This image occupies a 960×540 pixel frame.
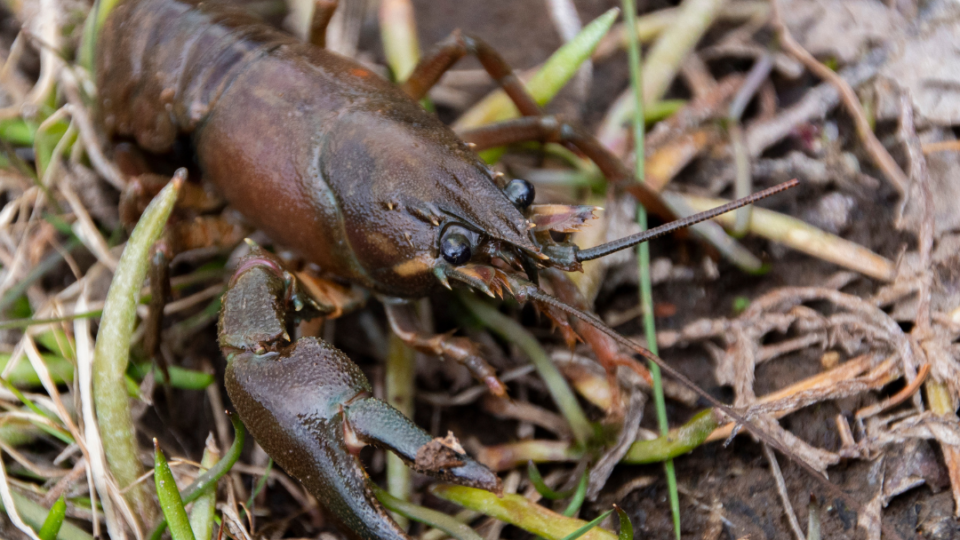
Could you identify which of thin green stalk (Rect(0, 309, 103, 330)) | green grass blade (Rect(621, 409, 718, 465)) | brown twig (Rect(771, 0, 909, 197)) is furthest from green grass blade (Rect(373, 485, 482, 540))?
brown twig (Rect(771, 0, 909, 197))

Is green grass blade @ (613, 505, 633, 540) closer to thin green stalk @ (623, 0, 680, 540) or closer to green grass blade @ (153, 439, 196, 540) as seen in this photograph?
thin green stalk @ (623, 0, 680, 540)

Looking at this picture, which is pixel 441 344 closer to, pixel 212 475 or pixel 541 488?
pixel 541 488

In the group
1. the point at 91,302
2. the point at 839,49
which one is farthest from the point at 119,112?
the point at 839,49

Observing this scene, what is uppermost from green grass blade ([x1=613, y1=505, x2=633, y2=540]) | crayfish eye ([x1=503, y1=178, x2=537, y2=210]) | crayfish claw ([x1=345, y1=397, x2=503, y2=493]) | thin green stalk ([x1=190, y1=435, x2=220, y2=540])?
crayfish eye ([x1=503, y1=178, x2=537, y2=210])

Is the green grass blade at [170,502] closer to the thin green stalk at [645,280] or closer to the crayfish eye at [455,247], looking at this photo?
the crayfish eye at [455,247]

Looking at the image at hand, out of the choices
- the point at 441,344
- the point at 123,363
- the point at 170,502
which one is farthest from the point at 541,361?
the point at 123,363

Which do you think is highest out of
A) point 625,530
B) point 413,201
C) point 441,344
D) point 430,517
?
point 413,201
